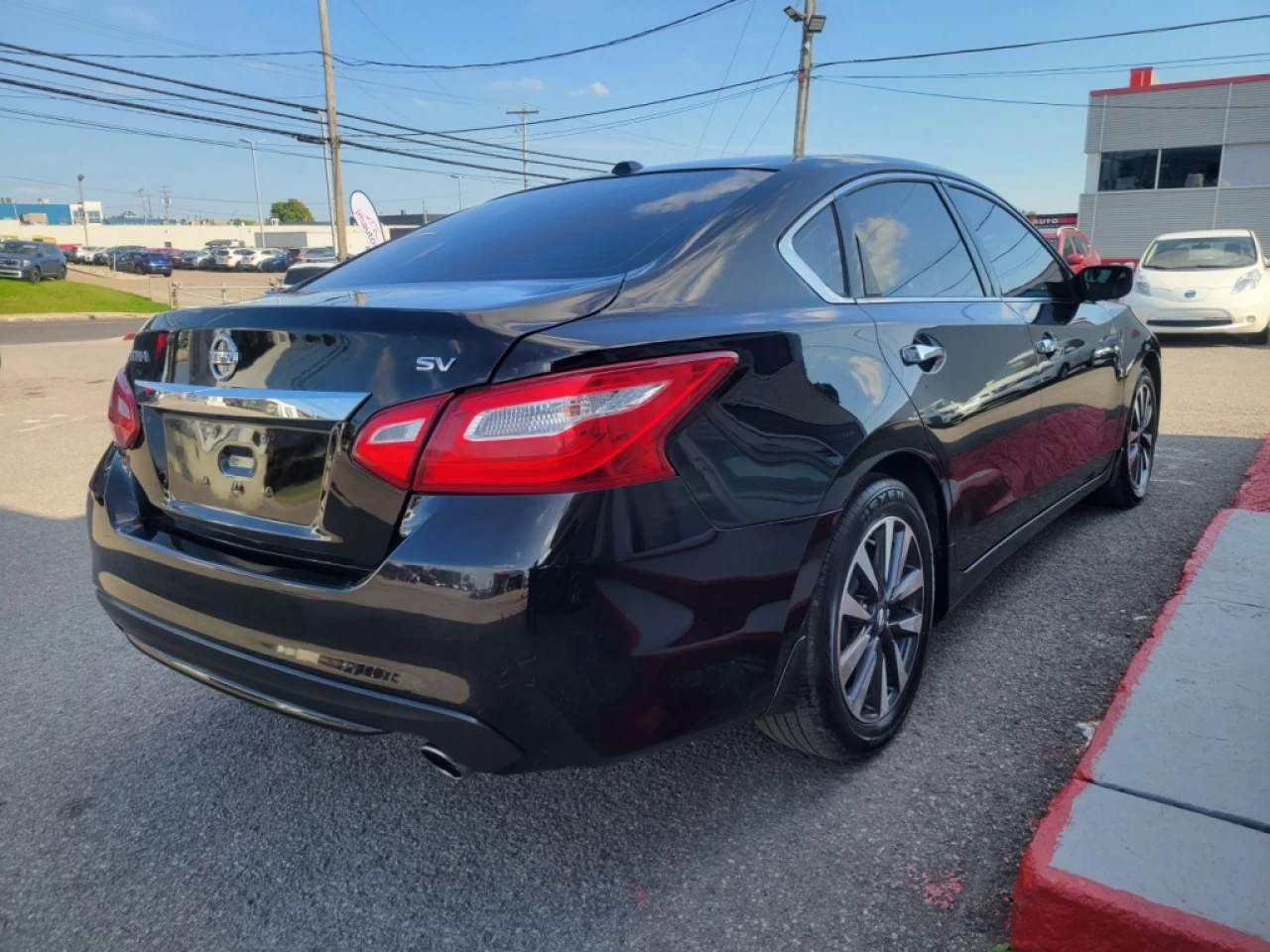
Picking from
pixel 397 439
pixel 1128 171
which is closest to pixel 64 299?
pixel 397 439

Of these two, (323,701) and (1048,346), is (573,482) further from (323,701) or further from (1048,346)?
(1048,346)

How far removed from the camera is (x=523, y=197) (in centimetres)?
326

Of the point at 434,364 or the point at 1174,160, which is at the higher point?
the point at 1174,160

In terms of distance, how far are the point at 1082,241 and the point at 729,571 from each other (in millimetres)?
18761

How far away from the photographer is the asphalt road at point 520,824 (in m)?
1.99

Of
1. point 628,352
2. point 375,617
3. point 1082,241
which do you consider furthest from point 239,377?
point 1082,241

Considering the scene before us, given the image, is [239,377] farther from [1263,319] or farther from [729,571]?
[1263,319]

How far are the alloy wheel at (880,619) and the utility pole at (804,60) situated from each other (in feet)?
75.2

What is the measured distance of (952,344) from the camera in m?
2.75

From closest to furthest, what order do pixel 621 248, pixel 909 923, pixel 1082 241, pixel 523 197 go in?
pixel 909 923, pixel 621 248, pixel 523 197, pixel 1082 241

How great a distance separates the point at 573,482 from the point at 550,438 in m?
0.09

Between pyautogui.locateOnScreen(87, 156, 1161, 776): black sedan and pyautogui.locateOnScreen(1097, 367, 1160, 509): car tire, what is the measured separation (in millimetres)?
2163

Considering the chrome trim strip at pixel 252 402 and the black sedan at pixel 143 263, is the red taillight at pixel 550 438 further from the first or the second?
the black sedan at pixel 143 263

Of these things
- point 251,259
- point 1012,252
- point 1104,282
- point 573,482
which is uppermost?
point 251,259
